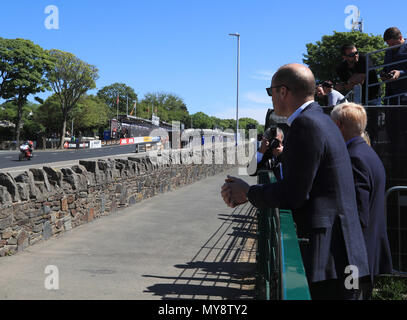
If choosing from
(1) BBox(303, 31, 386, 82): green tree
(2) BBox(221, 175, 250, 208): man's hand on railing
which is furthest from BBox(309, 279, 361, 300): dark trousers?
(1) BBox(303, 31, 386, 82): green tree

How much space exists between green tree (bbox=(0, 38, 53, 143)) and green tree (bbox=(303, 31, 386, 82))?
100 feet

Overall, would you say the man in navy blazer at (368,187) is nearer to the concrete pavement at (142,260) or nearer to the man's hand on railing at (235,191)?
the man's hand on railing at (235,191)

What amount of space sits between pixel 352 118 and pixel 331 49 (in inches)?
1728

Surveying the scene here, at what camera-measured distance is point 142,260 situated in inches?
290

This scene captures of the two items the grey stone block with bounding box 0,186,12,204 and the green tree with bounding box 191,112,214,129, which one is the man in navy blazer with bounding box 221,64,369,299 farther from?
the green tree with bounding box 191,112,214,129

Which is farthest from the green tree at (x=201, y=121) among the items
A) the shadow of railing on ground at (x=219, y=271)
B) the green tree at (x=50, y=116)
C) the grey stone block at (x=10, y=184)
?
the grey stone block at (x=10, y=184)

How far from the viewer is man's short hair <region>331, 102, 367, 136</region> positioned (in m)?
2.97

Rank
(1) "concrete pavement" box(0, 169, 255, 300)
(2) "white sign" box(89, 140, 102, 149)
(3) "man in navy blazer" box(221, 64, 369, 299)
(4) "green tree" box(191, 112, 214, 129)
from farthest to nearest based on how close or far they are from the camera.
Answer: (4) "green tree" box(191, 112, 214, 129)
(2) "white sign" box(89, 140, 102, 149)
(1) "concrete pavement" box(0, 169, 255, 300)
(3) "man in navy blazer" box(221, 64, 369, 299)

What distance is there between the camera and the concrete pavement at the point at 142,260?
223 inches

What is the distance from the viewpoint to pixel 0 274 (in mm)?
6098

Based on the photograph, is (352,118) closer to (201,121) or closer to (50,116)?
(50,116)

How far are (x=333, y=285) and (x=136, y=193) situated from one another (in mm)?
11555

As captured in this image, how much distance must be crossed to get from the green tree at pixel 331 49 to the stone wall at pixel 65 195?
32.2 meters

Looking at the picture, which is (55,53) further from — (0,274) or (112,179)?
(0,274)
